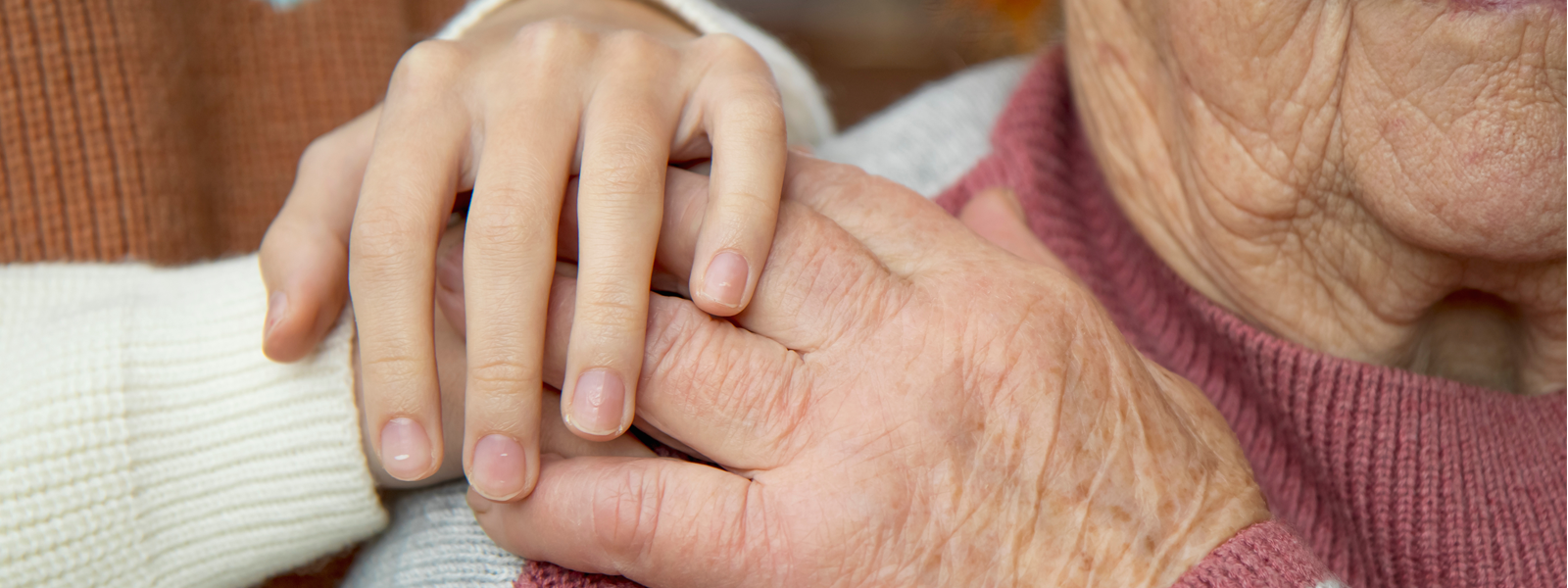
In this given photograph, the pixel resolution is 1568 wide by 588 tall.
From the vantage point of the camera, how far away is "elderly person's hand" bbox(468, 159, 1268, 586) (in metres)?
0.59

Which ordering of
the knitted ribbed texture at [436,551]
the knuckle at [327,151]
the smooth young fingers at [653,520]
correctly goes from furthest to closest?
the knuckle at [327,151] → the knitted ribbed texture at [436,551] → the smooth young fingers at [653,520]

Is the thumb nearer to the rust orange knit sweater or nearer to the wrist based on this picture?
the wrist

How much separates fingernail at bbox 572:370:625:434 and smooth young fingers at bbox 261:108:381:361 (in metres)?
0.28

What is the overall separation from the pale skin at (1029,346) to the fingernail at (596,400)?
0.04m

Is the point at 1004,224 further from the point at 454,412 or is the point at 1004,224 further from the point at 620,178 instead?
the point at 454,412

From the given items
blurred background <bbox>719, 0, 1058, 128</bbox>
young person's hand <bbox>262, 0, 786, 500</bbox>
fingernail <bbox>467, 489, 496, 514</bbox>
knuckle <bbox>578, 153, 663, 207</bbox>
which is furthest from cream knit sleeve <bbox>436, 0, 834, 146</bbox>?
blurred background <bbox>719, 0, 1058, 128</bbox>

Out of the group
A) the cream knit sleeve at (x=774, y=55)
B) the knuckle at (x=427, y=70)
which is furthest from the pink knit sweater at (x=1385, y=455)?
the knuckle at (x=427, y=70)

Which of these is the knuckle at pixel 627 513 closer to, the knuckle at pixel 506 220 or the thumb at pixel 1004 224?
the knuckle at pixel 506 220

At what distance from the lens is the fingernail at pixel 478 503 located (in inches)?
25.5

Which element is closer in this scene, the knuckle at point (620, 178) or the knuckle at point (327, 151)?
the knuckle at point (620, 178)

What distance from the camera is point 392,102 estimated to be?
0.68 m

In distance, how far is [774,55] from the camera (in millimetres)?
1143

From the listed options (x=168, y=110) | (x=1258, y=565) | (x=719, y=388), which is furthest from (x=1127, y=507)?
(x=168, y=110)

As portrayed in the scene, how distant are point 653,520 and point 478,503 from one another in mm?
147
